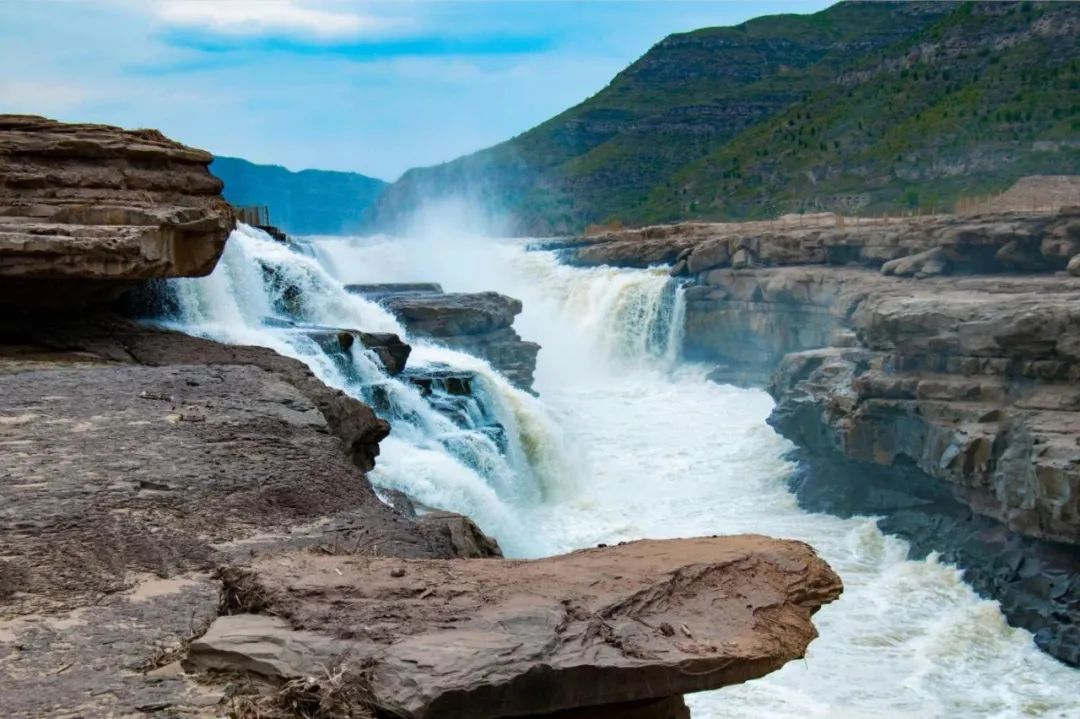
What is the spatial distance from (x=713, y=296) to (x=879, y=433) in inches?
406

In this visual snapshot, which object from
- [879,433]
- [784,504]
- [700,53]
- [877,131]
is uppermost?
[700,53]

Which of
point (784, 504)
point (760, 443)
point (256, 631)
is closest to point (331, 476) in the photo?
point (256, 631)

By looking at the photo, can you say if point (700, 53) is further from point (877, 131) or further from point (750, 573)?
point (750, 573)

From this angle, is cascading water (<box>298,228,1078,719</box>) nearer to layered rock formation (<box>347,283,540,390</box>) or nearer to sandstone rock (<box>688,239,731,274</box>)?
sandstone rock (<box>688,239,731,274</box>)

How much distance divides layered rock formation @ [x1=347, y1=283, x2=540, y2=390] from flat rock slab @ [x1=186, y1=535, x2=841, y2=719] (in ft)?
50.8

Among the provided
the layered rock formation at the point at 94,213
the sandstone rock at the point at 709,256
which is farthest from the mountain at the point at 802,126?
the layered rock formation at the point at 94,213

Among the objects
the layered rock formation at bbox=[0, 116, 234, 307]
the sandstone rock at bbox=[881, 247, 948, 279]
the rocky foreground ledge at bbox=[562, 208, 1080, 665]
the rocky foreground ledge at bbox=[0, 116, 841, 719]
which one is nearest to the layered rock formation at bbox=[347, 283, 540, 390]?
the rocky foreground ledge at bbox=[562, 208, 1080, 665]

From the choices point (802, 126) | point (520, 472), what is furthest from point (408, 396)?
point (802, 126)

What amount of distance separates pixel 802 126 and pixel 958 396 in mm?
39652

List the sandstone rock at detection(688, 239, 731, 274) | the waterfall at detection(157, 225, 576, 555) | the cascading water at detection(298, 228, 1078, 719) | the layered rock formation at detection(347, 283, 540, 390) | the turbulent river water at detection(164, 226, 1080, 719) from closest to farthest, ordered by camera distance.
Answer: the cascading water at detection(298, 228, 1078, 719) < the turbulent river water at detection(164, 226, 1080, 719) < the waterfall at detection(157, 225, 576, 555) < the layered rock formation at detection(347, 283, 540, 390) < the sandstone rock at detection(688, 239, 731, 274)

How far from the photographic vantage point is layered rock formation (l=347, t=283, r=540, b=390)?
19594 mm

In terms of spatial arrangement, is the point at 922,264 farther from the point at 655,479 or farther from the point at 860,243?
the point at 655,479

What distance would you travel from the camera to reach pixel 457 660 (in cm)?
323

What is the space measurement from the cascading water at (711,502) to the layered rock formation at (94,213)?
194 inches
